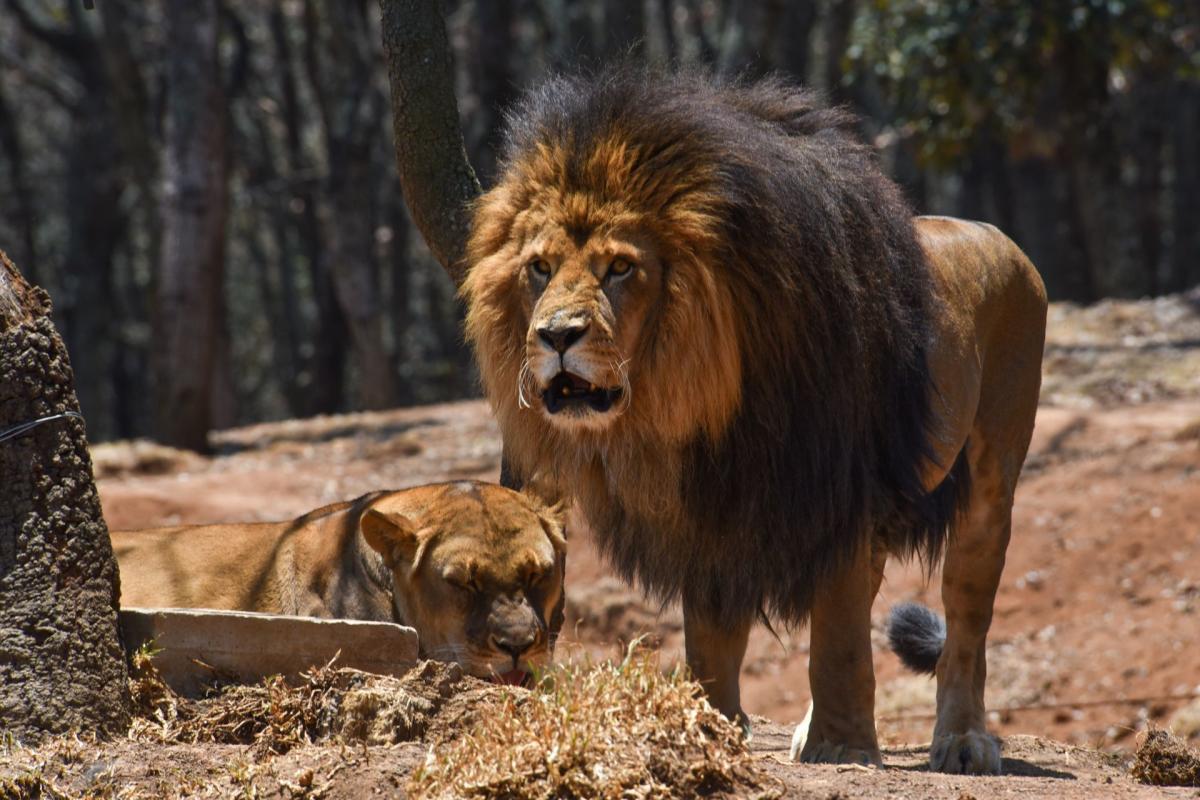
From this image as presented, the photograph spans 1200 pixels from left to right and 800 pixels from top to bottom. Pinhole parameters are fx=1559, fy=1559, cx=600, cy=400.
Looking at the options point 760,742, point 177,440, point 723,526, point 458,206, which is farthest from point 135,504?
point 723,526

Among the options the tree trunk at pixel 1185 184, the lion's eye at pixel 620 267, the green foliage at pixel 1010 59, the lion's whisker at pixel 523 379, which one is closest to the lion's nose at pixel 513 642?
the lion's whisker at pixel 523 379

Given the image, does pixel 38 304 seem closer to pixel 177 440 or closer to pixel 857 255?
pixel 857 255

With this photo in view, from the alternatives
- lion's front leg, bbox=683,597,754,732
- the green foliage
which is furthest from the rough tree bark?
the green foliage

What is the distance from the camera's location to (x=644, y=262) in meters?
4.32

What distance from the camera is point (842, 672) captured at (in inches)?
184

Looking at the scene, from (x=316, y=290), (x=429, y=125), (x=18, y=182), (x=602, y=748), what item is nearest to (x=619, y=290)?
(x=602, y=748)

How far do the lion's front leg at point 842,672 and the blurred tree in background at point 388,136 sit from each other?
219 cm

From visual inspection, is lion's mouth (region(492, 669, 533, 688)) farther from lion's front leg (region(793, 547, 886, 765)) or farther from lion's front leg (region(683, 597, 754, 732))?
lion's front leg (region(793, 547, 886, 765))

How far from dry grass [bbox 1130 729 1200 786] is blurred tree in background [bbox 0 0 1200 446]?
3017 mm

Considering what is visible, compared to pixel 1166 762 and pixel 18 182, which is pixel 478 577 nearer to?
pixel 1166 762

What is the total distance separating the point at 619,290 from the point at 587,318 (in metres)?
0.19

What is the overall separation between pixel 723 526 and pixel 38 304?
1997 millimetres

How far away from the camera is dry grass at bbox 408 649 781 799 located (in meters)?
3.12

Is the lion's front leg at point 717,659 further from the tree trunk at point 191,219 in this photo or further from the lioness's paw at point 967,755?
the tree trunk at point 191,219
